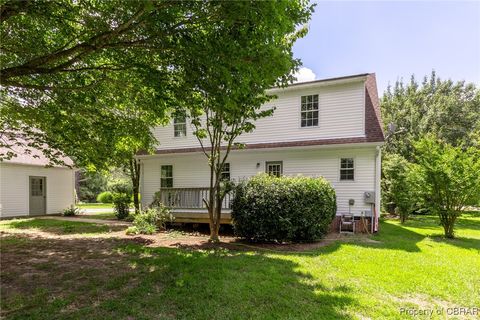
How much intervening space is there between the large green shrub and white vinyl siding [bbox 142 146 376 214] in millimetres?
3259

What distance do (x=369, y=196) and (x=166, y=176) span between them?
10.2m

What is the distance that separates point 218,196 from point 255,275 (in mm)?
3836

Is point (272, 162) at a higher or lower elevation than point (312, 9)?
lower

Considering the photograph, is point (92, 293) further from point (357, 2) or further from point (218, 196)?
point (357, 2)

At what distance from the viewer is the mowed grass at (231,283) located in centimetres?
415

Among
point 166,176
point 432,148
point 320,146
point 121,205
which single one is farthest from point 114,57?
point 432,148

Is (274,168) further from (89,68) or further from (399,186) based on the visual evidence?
(89,68)

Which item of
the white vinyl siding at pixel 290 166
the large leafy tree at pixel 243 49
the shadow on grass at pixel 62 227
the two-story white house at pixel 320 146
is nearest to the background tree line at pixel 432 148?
the two-story white house at pixel 320 146

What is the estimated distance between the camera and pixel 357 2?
8289 mm

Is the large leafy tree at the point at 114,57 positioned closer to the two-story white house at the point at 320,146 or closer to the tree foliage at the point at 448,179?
the two-story white house at the point at 320,146

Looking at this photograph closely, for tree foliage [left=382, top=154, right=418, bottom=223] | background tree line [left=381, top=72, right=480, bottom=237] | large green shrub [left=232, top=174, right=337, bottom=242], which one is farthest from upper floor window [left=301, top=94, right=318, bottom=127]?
tree foliage [left=382, top=154, right=418, bottom=223]

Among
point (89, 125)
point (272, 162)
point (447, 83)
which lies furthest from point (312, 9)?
point (447, 83)

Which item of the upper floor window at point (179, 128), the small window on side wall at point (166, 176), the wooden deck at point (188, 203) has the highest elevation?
the upper floor window at point (179, 128)

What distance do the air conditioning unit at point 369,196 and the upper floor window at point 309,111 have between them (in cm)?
360
